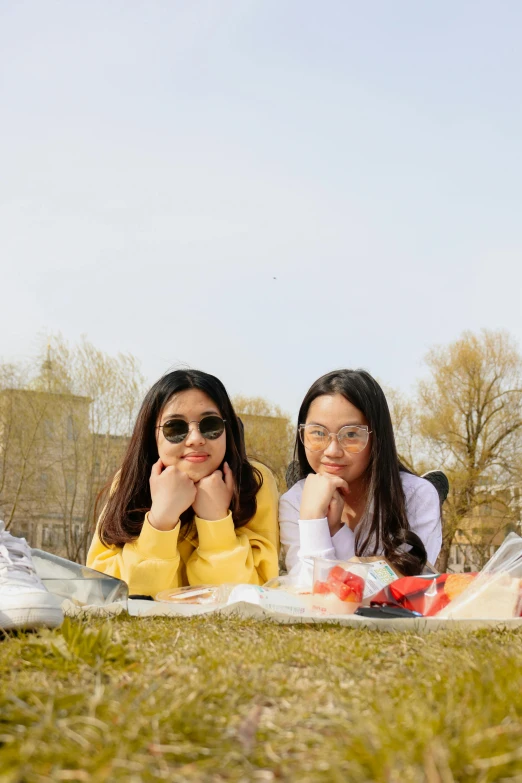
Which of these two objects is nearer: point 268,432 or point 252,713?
point 252,713

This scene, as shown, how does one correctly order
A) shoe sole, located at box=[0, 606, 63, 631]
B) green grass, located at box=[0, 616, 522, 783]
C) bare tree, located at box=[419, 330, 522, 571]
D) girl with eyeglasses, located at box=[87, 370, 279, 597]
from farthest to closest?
bare tree, located at box=[419, 330, 522, 571] → girl with eyeglasses, located at box=[87, 370, 279, 597] → shoe sole, located at box=[0, 606, 63, 631] → green grass, located at box=[0, 616, 522, 783]

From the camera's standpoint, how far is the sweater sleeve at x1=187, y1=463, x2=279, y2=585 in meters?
4.77

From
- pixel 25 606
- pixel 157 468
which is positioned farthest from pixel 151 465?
pixel 25 606

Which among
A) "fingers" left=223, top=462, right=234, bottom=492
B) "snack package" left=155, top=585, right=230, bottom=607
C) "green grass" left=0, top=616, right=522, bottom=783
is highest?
"fingers" left=223, top=462, right=234, bottom=492

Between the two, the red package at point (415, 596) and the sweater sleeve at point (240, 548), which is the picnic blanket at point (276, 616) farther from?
the sweater sleeve at point (240, 548)

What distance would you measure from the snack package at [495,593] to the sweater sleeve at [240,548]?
4.99ft

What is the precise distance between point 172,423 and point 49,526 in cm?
3111

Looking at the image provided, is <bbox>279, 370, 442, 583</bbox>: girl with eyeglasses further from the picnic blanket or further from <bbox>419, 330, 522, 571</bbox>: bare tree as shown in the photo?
<bbox>419, 330, 522, 571</bbox>: bare tree

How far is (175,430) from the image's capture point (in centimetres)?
494

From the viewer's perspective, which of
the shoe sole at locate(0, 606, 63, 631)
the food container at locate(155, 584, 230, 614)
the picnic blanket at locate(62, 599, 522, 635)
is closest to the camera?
the shoe sole at locate(0, 606, 63, 631)

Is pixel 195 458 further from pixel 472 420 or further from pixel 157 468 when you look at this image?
pixel 472 420

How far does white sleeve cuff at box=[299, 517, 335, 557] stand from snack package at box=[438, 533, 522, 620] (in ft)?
4.04

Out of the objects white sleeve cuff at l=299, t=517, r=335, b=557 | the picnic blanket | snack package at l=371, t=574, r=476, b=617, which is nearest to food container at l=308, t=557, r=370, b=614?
snack package at l=371, t=574, r=476, b=617

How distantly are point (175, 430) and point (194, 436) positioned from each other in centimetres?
13
